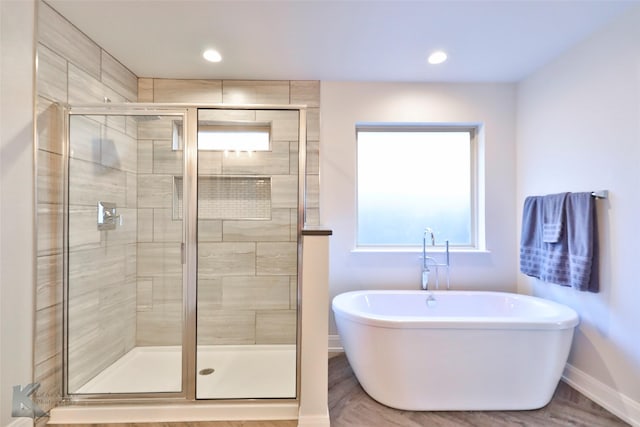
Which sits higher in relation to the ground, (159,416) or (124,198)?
(124,198)

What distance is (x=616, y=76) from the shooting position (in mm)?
1853

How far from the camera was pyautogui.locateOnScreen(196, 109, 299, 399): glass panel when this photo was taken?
219 centimetres

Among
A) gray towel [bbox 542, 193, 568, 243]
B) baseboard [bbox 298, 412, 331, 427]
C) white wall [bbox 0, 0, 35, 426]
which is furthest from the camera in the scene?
gray towel [bbox 542, 193, 568, 243]

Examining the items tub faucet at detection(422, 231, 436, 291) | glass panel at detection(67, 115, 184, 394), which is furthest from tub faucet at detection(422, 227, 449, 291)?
glass panel at detection(67, 115, 184, 394)

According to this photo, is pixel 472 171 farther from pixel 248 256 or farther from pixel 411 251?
pixel 248 256

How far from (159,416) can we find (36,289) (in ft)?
3.42

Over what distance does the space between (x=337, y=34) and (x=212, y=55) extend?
99 centimetres

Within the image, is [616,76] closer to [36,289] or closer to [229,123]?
[229,123]

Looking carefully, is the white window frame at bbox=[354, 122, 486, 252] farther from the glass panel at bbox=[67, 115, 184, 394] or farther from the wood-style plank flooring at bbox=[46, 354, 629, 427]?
the glass panel at bbox=[67, 115, 184, 394]

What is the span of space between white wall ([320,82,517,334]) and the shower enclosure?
1.61 feet

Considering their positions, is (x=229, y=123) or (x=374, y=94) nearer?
(x=229, y=123)

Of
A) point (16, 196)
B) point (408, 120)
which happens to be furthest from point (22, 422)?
point (408, 120)

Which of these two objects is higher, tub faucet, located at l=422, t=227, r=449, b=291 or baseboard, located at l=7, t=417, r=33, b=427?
tub faucet, located at l=422, t=227, r=449, b=291

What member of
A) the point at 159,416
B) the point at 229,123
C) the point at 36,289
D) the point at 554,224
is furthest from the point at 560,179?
the point at 36,289
